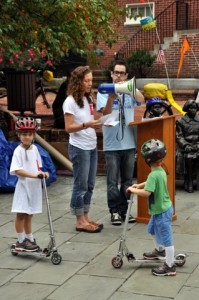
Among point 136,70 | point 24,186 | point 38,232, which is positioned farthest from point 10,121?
point 136,70

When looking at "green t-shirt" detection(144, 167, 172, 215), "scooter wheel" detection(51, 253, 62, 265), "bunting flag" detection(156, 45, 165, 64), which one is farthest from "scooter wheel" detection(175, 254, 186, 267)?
"bunting flag" detection(156, 45, 165, 64)

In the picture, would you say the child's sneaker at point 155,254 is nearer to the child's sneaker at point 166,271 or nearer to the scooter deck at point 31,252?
the child's sneaker at point 166,271

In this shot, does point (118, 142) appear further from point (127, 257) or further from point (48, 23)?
point (48, 23)

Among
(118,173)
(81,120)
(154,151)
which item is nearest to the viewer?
(154,151)

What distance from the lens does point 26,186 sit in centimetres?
570

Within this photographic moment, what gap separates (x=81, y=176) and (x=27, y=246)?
1037 millimetres

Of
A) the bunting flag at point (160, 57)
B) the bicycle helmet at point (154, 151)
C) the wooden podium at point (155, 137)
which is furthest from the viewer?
the bunting flag at point (160, 57)

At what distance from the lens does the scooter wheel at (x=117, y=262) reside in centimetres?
530

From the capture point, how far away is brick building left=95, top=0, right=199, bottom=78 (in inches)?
799

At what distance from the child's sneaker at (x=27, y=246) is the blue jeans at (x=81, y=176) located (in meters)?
0.85

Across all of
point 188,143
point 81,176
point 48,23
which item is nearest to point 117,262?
point 81,176

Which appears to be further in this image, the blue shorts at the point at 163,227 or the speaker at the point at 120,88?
the speaker at the point at 120,88

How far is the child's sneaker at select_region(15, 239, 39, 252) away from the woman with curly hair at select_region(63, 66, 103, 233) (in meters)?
0.86

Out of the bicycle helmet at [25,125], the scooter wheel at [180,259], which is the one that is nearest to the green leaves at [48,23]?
the bicycle helmet at [25,125]
